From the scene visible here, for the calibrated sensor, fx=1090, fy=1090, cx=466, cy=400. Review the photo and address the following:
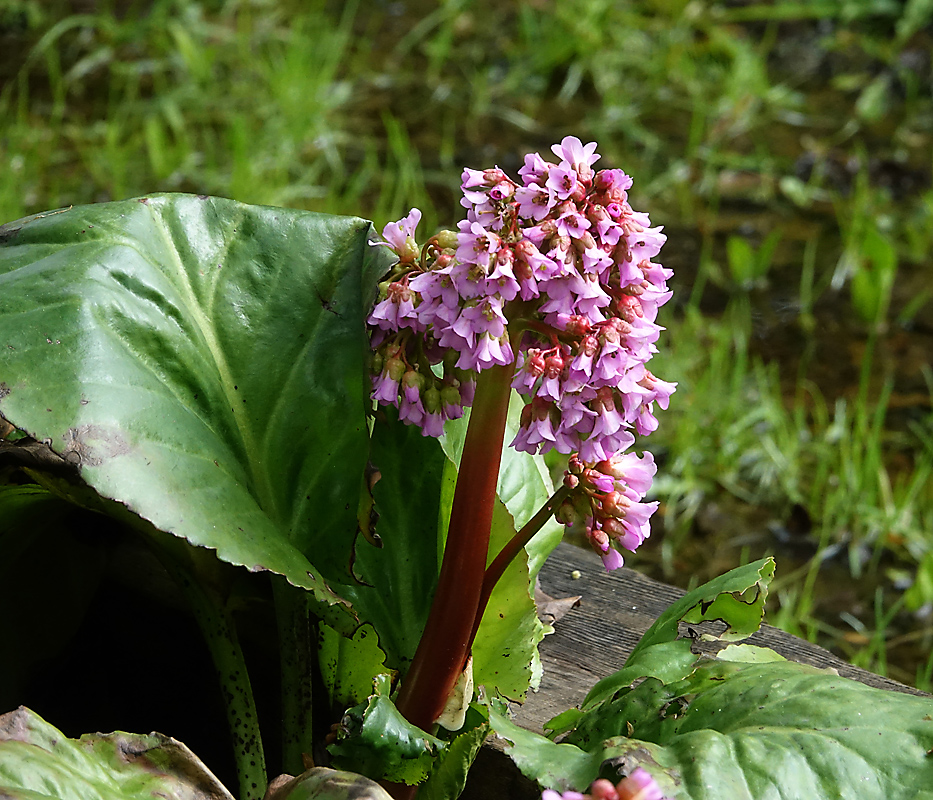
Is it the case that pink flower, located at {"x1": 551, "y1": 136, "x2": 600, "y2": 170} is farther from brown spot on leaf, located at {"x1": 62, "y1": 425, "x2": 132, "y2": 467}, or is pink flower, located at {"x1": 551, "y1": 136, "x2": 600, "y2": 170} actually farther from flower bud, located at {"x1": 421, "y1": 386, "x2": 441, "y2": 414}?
brown spot on leaf, located at {"x1": 62, "y1": 425, "x2": 132, "y2": 467}

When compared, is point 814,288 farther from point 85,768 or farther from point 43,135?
point 85,768

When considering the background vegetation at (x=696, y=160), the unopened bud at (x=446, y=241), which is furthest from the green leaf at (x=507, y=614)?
the background vegetation at (x=696, y=160)

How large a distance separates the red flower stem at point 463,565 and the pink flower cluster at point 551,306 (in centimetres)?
3

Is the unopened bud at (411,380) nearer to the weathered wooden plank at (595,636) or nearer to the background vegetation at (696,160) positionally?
the weathered wooden plank at (595,636)

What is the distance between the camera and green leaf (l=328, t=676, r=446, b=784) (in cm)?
92

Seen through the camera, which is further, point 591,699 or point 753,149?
point 753,149

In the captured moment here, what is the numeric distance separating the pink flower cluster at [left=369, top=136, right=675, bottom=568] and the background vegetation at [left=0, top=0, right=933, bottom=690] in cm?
115

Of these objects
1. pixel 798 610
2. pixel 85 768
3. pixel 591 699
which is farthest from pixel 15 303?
pixel 798 610

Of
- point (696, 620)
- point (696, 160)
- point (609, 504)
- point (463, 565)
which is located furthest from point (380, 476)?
point (696, 160)

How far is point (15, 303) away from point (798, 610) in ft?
5.06

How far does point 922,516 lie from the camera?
220cm

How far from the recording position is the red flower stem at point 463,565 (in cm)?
95

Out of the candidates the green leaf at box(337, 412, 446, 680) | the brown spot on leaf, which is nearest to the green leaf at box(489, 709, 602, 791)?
the green leaf at box(337, 412, 446, 680)

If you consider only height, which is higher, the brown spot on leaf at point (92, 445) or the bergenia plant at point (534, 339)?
the bergenia plant at point (534, 339)
